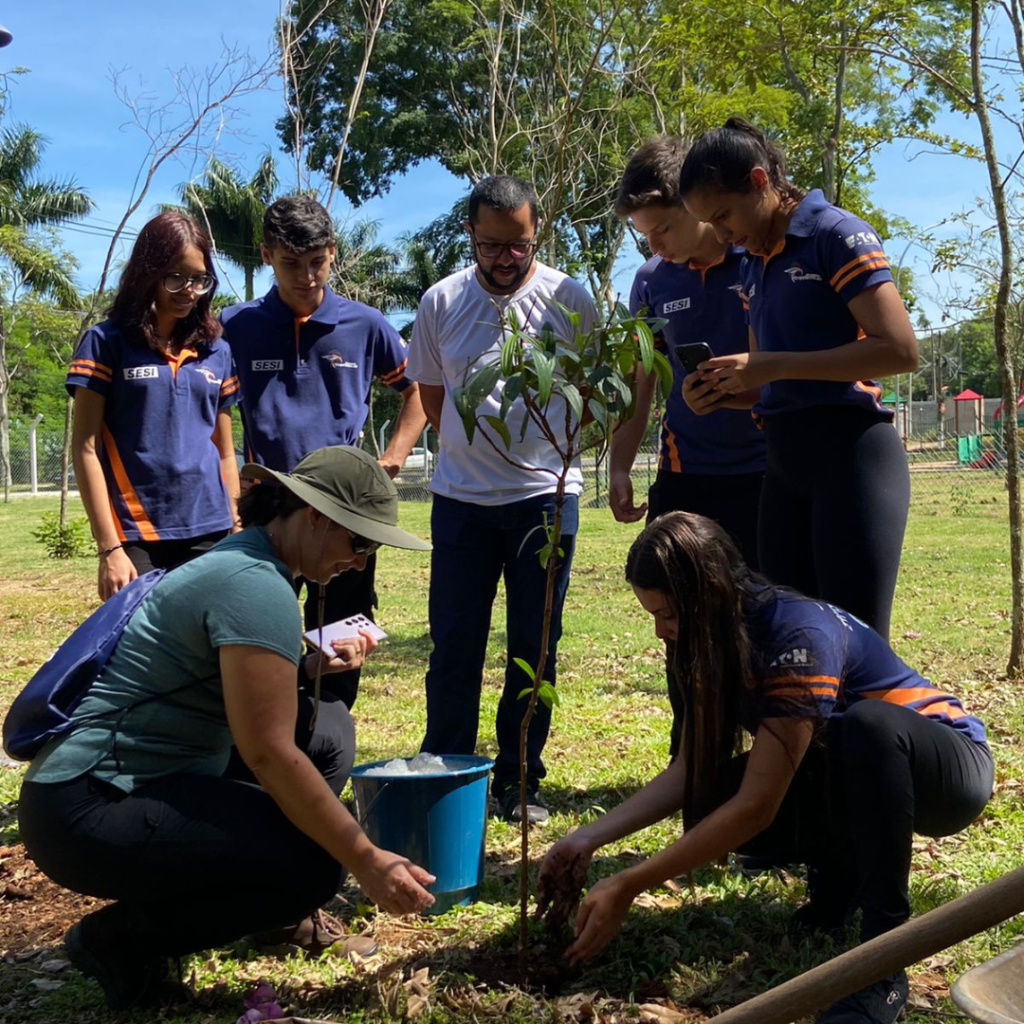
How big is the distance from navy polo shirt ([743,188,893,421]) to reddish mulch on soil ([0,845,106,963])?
2.37m

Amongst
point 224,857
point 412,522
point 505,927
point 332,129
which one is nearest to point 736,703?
point 505,927

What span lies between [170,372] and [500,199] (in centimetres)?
116

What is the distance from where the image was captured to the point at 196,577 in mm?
2486

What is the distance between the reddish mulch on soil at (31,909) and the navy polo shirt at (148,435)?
1043 mm

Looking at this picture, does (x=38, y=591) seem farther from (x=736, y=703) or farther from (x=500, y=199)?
(x=736, y=703)

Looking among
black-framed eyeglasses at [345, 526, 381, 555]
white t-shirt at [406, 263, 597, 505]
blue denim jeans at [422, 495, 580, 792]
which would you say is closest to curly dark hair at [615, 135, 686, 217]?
white t-shirt at [406, 263, 597, 505]

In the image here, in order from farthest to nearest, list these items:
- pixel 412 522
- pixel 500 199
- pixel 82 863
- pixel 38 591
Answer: pixel 412 522, pixel 38 591, pixel 500 199, pixel 82 863

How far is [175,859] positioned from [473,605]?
1560mm

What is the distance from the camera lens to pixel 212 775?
8.64ft

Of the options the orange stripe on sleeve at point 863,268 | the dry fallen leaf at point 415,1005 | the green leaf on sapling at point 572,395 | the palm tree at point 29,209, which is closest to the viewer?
the green leaf on sapling at point 572,395

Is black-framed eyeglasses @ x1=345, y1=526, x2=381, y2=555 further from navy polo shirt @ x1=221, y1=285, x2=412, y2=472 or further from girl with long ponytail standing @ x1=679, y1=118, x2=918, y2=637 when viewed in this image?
navy polo shirt @ x1=221, y1=285, x2=412, y2=472

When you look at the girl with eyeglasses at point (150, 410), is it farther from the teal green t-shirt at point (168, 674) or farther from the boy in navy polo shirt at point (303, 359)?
the teal green t-shirt at point (168, 674)

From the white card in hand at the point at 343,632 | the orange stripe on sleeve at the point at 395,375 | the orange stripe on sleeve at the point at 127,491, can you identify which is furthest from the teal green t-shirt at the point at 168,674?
the orange stripe on sleeve at the point at 395,375

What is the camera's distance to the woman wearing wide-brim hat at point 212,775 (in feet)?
7.86
